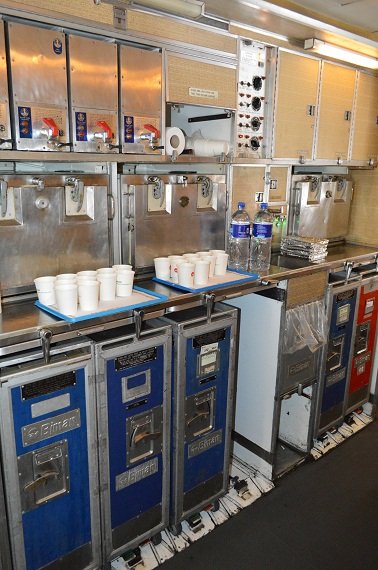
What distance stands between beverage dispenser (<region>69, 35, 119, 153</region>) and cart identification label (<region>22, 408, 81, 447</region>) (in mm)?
1069

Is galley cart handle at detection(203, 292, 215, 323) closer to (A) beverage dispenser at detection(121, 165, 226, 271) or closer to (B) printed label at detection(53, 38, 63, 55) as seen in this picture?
(A) beverage dispenser at detection(121, 165, 226, 271)

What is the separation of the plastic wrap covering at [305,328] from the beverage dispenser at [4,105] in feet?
5.22

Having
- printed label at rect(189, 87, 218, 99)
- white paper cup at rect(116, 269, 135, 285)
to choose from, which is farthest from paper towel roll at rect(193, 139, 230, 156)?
white paper cup at rect(116, 269, 135, 285)

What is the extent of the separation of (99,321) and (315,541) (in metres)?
1.58

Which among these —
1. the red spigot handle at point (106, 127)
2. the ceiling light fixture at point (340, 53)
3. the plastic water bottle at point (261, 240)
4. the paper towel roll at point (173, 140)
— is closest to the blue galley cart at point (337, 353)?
the plastic water bottle at point (261, 240)

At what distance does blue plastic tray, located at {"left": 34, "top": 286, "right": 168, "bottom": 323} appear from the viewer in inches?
65.0

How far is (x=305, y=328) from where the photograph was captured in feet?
8.50

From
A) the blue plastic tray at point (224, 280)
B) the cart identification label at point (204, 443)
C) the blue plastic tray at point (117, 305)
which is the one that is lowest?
the cart identification label at point (204, 443)

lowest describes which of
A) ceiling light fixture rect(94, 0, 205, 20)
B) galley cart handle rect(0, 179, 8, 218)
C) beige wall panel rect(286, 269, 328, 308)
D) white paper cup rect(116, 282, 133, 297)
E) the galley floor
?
the galley floor

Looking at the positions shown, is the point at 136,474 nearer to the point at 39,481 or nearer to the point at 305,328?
the point at 39,481

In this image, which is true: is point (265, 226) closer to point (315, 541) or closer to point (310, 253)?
point (310, 253)

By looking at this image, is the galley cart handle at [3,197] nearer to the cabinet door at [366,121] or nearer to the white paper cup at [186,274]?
the white paper cup at [186,274]

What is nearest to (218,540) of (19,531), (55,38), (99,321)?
(19,531)

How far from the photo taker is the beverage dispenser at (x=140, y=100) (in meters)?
2.00
